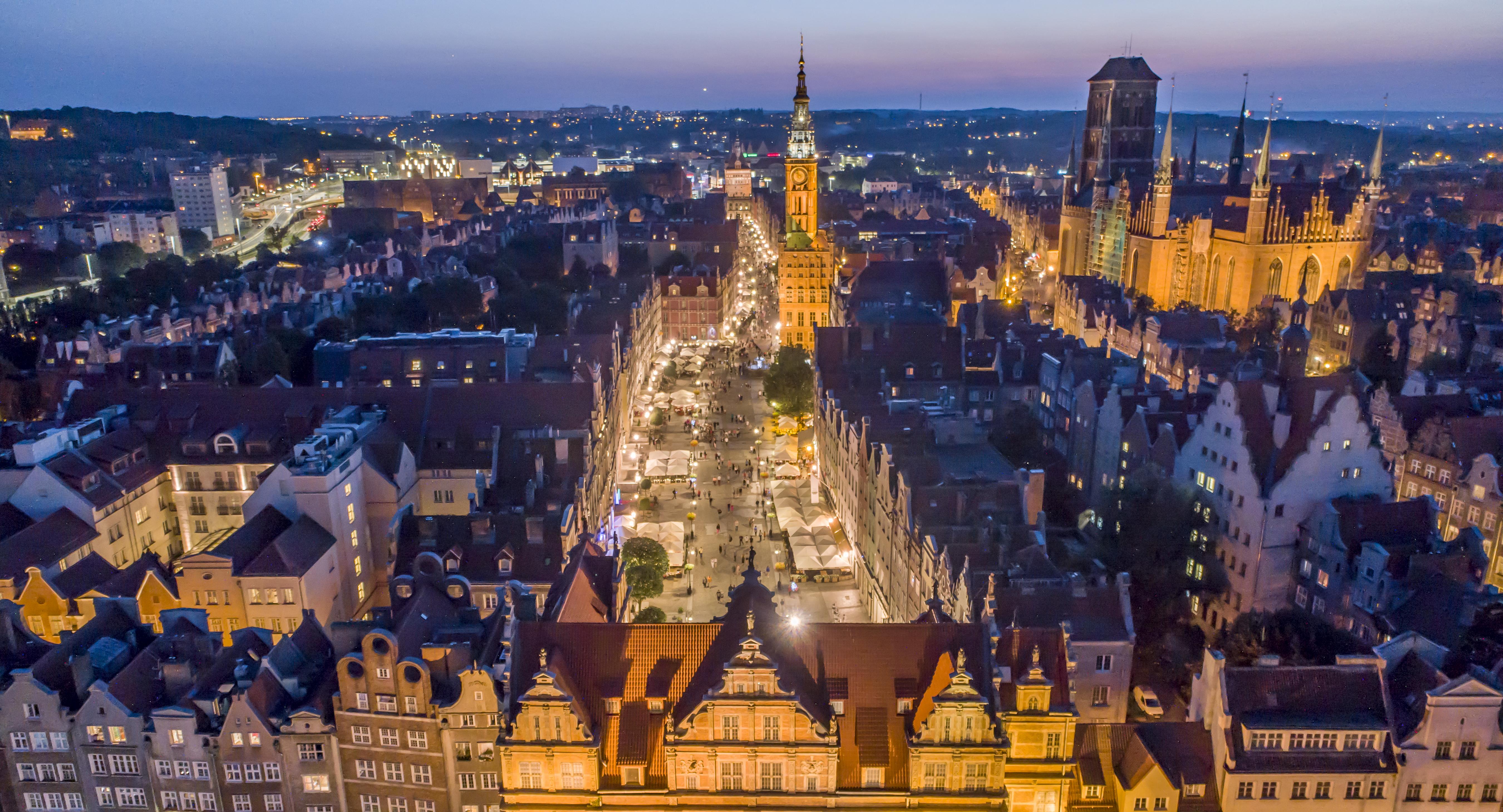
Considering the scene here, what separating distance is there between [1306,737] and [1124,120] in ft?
487

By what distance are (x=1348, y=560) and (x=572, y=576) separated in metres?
44.7

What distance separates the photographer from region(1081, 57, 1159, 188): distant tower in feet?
528

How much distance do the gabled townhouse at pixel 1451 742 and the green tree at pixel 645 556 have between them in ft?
134

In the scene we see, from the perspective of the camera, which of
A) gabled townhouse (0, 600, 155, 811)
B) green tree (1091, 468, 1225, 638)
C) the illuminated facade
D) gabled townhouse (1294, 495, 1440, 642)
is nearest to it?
gabled townhouse (0, 600, 155, 811)

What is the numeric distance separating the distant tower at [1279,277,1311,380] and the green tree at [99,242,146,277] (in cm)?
18369

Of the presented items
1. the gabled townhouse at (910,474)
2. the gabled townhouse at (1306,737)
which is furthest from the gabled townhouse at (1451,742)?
the gabled townhouse at (910,474)

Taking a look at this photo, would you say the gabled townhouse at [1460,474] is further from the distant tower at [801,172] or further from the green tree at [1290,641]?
the distant tower at [801,172]

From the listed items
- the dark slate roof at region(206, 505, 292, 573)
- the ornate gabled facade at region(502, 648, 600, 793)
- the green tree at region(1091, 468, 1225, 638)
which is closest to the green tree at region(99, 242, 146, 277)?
the dark slate roof at region(206, 505, 292, 573)

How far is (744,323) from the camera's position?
158125 millimetres

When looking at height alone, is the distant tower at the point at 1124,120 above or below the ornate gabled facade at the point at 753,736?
above

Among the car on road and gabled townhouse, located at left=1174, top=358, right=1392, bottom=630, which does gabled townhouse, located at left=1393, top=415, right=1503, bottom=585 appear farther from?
the car on road

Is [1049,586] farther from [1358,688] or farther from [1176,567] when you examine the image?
[1176,567]

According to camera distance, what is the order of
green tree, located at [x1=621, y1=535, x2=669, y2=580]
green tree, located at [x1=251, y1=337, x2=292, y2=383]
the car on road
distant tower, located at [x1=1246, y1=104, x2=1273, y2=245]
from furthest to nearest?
1. distant tower, located at [x1=1246, y1=104, x2=1273, y2=245]
2. green tree, located at [x1=251, y1=337, x2=292, y2=383]
3. green tree, located at [x1=621, y1=535, x2=669, y2=580]
4. the car on road

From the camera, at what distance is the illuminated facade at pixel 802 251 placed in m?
130
